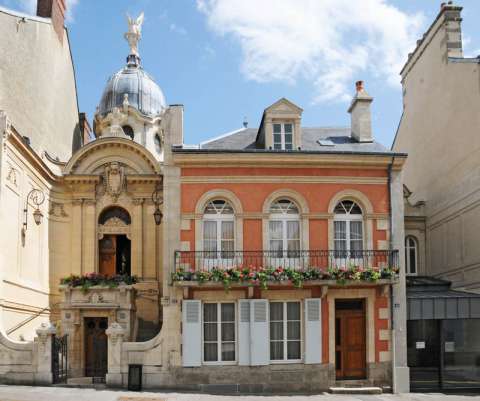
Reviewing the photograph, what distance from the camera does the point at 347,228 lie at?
20531mm

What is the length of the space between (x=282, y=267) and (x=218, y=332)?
2.71 metres

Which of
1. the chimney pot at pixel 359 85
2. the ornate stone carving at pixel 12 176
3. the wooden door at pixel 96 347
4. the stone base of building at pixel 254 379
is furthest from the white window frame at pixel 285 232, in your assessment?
the ornate stone carving at pixel 12 176

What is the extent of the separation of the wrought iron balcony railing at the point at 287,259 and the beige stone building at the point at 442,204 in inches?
72.5

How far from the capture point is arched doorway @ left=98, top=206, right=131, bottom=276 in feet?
90.8

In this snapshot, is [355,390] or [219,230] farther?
[219,230]

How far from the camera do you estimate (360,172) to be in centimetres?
2070

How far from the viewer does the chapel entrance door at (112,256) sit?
27.7 m

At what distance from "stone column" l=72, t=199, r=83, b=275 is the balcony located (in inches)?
342

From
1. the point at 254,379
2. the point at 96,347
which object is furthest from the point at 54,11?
the point at 254,379

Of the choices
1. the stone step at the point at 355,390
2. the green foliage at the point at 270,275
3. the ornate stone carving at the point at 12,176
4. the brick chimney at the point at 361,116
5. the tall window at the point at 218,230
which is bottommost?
the stone step at the point at 355,390

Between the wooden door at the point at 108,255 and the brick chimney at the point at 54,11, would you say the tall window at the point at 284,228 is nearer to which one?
the wooden door at the point at 108,255

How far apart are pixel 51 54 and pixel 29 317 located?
38.8 feet

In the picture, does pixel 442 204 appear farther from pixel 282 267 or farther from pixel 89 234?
pixel 89 234

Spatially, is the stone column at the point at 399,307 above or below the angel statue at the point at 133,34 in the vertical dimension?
below
